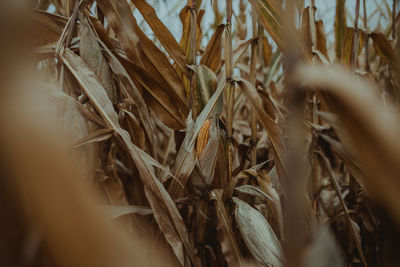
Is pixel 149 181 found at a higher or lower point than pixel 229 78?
lower

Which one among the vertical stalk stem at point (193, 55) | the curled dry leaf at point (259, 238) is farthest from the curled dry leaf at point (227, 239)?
the vertical stalk stem at point (193, 55)

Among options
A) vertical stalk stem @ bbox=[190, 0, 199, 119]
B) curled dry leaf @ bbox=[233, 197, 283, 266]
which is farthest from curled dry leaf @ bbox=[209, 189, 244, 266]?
vertical stalk stem @ bbox=[190, 0, 199, 119]

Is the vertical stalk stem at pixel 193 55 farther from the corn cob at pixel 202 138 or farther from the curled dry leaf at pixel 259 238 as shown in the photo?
the curled dry leaf at pixel 259 238

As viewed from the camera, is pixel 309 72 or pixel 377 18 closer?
pixel 309 72

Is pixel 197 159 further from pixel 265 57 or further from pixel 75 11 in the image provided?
pixel 265 57

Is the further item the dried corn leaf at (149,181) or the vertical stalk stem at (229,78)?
the vertical stalk stem at (229,78)

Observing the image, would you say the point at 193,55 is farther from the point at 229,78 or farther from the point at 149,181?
the point at 149,181

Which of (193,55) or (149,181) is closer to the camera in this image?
(149,181)

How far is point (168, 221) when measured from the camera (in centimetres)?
35

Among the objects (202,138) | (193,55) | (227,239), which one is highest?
(193,55)

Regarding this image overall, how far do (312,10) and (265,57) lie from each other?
0.46 metres

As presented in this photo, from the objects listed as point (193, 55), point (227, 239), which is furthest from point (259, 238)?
point (193, 55)

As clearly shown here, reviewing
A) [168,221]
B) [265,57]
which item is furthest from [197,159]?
[265,57]

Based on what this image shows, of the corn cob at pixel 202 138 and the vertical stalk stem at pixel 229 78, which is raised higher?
the vertical stalk stem at pixel 229 78
